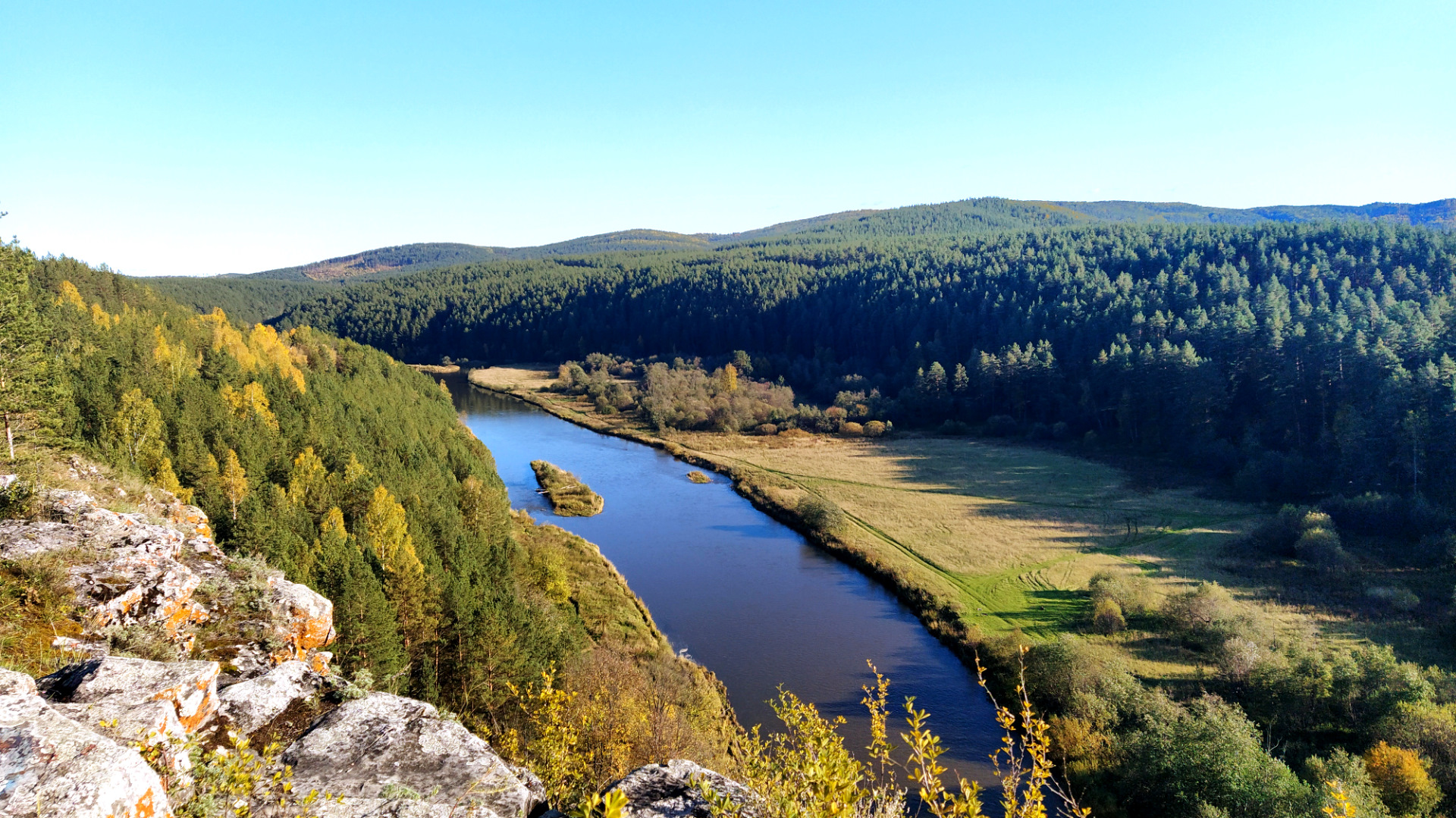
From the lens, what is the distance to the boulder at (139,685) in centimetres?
661

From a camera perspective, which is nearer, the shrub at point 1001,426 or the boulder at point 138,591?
the boulder at point 138,591

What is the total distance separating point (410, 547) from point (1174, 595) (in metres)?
31.1

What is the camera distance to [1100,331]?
77.5 metres

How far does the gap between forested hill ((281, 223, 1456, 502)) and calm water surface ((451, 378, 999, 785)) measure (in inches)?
1322

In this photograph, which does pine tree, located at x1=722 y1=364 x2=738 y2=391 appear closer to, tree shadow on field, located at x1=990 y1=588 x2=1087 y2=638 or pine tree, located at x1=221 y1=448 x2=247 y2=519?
tree shadow on field, located at x1=990 y1=588 x2=1087 y2=638

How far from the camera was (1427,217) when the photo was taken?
7116 inches

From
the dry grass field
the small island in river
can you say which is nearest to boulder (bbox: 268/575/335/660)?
the small island in river

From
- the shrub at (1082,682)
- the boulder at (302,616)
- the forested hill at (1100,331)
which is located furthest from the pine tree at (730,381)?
the boulder at (302,616)

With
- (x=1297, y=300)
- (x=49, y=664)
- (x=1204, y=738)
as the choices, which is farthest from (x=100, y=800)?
(x=1297, y=300)

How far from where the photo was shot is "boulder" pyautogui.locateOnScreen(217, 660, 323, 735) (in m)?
8.12

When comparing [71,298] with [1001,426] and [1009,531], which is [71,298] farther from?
[1001,426]

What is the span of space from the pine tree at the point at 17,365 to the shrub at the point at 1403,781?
113 ft

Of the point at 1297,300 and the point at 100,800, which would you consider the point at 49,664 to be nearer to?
the point at 100,800

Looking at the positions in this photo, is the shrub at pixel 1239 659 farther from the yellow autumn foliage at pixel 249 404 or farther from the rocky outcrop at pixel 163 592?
the yellow autumn foliage at pixel 249 404
